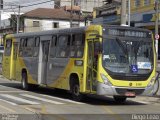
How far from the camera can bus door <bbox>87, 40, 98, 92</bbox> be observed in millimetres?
17281

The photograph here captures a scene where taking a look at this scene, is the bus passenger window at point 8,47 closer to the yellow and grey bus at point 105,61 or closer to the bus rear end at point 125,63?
the yellow and grey bus at point 105,61

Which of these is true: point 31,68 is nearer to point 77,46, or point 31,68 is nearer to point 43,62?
point 43,62

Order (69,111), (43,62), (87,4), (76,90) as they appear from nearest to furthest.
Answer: (69,111)
(76,90)
(43,62)
(87,4)

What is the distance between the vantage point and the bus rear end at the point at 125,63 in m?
17.0

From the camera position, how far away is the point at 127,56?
17297 millimetres

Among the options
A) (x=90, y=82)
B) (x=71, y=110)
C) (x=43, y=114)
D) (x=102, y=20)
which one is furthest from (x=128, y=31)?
(x=102, y=20)

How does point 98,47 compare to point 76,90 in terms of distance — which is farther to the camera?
point 76,90

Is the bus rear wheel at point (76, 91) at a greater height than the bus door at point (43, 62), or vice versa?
the bus door at point (43, 62)

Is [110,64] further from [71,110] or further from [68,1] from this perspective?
[68,1]

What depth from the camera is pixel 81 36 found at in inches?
727

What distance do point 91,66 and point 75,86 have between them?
151 cm

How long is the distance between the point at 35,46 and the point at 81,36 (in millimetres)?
4982

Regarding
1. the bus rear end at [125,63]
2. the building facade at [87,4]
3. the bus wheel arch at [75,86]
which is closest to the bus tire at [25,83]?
the bus wheel arch at [75,86]

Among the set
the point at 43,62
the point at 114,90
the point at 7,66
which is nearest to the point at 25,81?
the point at 43,62
